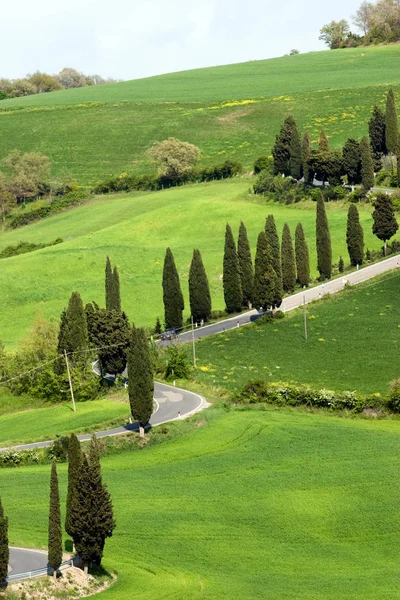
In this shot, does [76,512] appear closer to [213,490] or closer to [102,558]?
[102,558]

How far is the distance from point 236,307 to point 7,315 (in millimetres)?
25179

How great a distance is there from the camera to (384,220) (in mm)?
139875

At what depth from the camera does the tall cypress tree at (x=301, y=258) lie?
134 meters

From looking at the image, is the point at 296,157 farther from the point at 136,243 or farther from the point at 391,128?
the point at 136,243

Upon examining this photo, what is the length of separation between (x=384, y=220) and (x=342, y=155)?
87.8 ft

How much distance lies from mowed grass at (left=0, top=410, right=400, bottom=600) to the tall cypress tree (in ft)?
132

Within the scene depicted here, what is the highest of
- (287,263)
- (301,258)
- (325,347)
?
(301,258)

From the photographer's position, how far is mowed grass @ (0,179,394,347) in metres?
138

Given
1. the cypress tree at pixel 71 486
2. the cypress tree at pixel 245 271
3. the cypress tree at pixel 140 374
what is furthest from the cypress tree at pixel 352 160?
the cypress tree at pixel 71 486

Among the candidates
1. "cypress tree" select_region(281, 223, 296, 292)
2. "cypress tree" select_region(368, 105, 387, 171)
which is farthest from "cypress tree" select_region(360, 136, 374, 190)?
"cypress tree" select_region(281, 223, 296, 292)

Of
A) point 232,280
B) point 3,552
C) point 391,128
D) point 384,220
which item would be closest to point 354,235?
point 384,220

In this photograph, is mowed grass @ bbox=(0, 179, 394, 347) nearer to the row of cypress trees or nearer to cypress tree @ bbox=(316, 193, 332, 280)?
cypress tree @ bbox=(316, 193, 332, 280)

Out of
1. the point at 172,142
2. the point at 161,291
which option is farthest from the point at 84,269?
the point at 172,142

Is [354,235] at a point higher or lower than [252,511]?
higher
